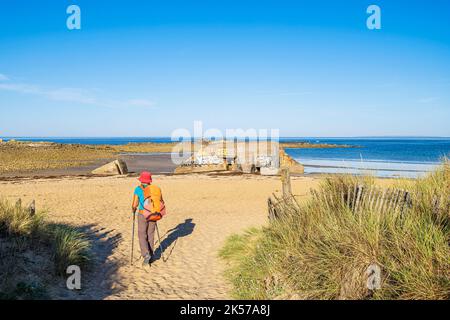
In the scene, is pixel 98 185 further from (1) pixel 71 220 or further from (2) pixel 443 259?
(2) pixel 443 259

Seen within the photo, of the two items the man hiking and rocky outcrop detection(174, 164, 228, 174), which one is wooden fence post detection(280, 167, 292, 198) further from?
rocky outcrop detection(174, 164, 228, 174)

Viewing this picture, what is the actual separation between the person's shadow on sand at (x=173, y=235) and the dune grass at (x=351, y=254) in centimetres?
213

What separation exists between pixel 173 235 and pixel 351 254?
5.99 meters

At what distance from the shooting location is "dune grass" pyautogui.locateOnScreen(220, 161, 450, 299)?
431 centimetres

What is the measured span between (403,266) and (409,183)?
359cm

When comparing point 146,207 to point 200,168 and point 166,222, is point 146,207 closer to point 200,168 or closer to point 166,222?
point 166,222

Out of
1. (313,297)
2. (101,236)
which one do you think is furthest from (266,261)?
(101,236)

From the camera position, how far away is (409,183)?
24.7 ft

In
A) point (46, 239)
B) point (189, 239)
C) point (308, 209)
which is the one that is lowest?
point (189, 239)

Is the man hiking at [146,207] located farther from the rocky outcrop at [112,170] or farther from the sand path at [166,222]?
the rocky outcrop at [112,170]

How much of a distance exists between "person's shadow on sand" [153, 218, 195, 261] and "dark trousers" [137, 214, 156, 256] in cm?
50

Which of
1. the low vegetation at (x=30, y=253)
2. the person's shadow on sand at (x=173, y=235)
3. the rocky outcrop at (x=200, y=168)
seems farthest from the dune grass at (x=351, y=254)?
the rocky outcrop at (x=200, y=168)

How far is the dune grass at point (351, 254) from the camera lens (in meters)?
4.31

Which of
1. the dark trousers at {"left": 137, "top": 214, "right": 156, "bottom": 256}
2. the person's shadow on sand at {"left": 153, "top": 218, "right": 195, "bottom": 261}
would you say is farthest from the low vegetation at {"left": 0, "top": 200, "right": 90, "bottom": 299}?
the person's shadow on sand at {"left": 153, "top": 218, "right": 195, "bottom": 261}
